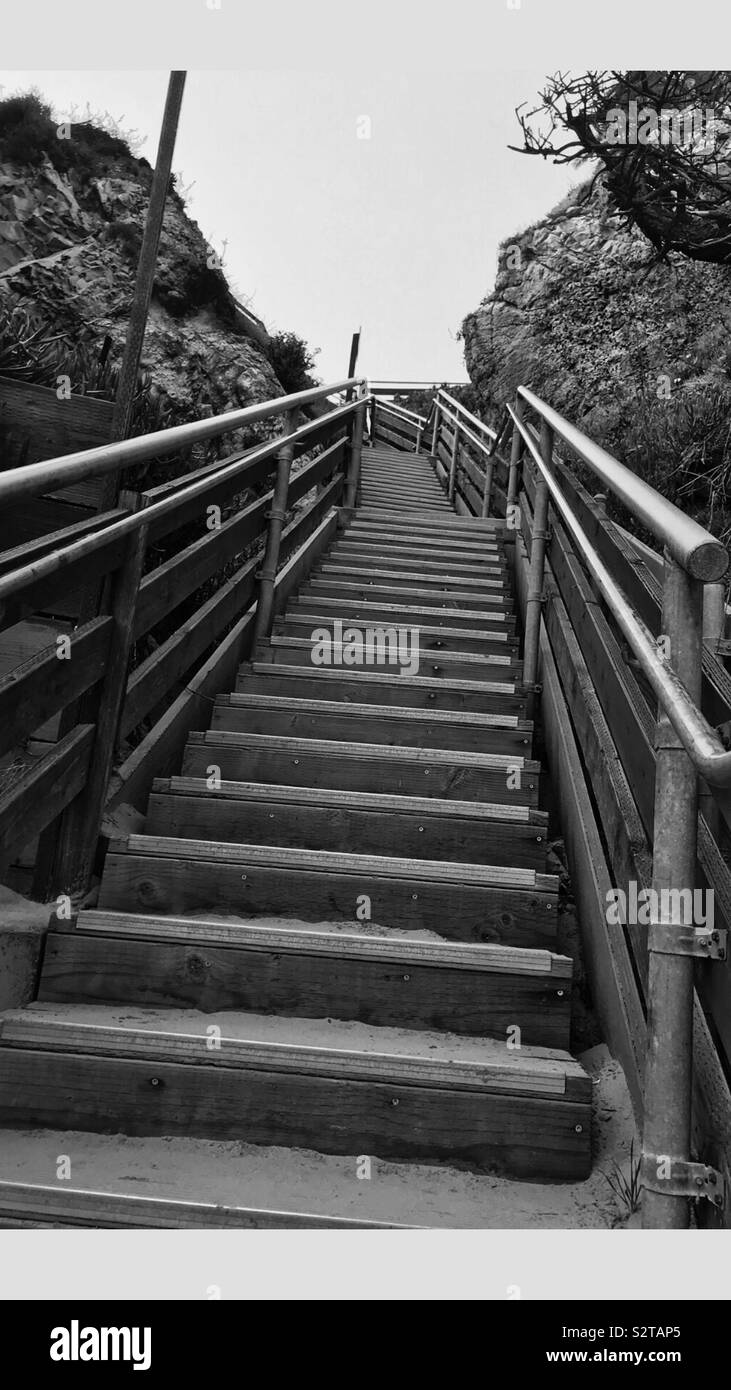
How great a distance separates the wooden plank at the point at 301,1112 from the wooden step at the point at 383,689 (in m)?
1.96

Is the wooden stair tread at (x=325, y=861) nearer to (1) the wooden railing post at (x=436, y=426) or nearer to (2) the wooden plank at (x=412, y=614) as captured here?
(2) the wooden plank at (x=412, y=614)

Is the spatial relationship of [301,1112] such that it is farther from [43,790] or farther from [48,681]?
[48,681]

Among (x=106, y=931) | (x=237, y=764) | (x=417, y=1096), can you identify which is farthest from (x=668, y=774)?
(x=237, y=764)

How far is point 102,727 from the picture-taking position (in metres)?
2.43

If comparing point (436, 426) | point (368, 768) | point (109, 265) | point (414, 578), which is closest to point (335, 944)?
point (368, 768)

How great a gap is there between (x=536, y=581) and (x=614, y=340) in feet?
30.1

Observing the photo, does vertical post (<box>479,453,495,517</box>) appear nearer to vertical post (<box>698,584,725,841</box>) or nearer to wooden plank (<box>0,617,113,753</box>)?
wooden plank (<box>0,617,113,753</box>)

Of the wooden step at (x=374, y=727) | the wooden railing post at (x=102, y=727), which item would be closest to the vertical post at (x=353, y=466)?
the wooden step at (x=374, y=727)

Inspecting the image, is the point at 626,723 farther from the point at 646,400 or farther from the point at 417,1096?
the point at 646,400

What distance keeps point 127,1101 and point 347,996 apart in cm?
51

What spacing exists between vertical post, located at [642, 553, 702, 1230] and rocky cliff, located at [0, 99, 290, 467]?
12.1 meters

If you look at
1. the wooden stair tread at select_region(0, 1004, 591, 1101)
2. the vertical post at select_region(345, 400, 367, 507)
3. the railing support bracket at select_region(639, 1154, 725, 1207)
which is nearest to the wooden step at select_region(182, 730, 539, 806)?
the wooden stair tread at select_region(0, 1004, 591, 1101)

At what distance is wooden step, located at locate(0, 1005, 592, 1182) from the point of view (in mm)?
1880

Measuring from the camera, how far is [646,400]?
32.7ft
